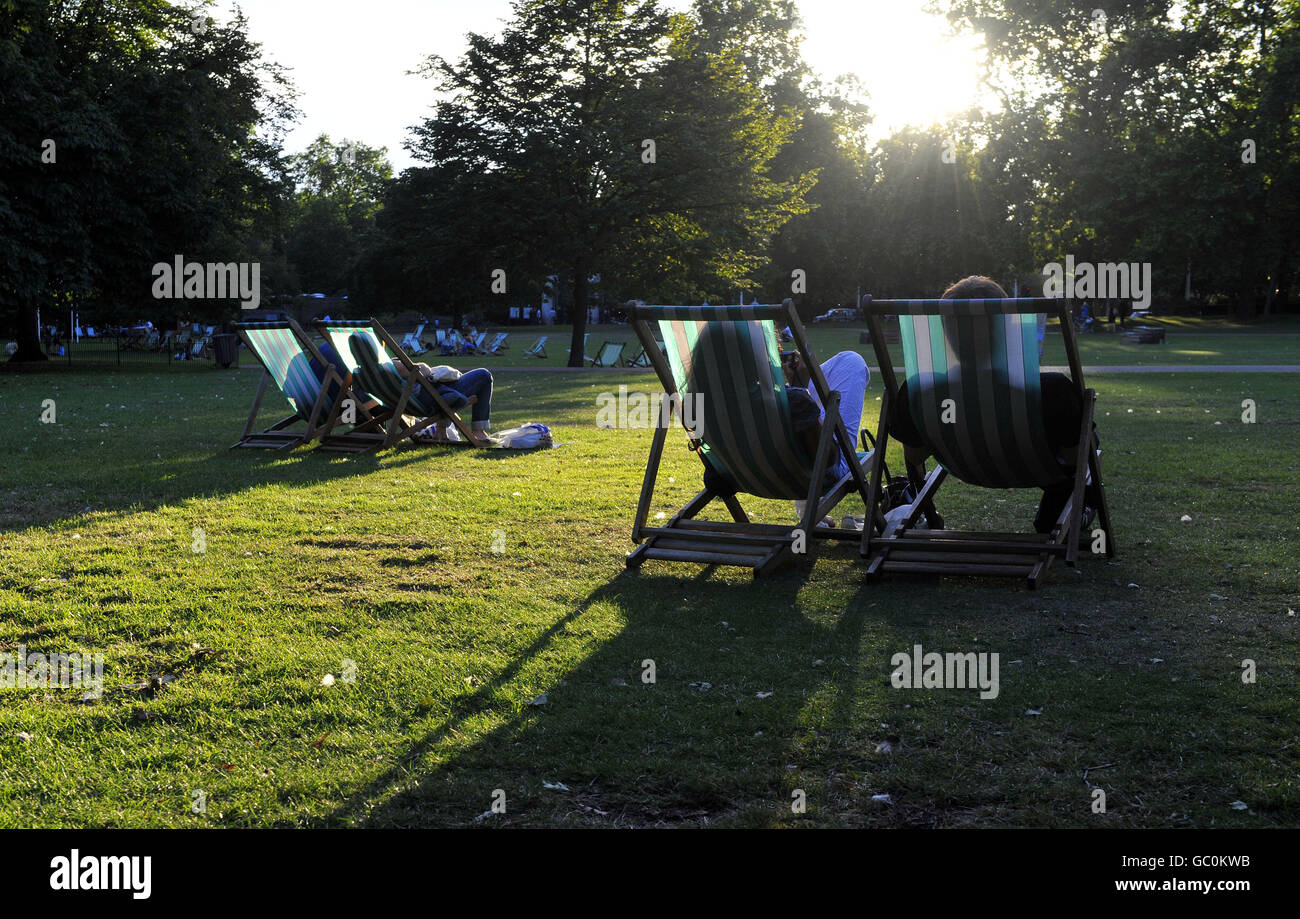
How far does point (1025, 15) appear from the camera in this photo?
174 ft

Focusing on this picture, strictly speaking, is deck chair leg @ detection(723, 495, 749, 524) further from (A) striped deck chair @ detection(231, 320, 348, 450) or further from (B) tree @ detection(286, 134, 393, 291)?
(B) tree @ detection(286, 134, 393, 291)

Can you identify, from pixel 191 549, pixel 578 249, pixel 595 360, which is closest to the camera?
pixel 191 549

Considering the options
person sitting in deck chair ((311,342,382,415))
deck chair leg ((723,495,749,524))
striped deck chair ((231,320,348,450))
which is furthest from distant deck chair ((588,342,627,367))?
deck chair leg ((723,495,749,524))

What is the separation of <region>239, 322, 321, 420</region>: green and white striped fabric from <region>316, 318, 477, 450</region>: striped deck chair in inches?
19.9

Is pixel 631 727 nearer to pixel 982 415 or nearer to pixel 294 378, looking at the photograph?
pixel 982 415

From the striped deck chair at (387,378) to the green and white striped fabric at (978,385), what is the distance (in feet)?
20.7

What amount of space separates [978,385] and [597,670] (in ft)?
8.08

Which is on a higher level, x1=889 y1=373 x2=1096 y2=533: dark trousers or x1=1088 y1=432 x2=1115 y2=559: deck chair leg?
x1=889 y1=373 x2=1096 y2=533: dark trousers

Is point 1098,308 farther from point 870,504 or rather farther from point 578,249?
point 870,504

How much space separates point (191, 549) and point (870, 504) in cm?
393

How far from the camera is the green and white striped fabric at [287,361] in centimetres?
1142

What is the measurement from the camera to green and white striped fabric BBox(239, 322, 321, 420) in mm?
11422

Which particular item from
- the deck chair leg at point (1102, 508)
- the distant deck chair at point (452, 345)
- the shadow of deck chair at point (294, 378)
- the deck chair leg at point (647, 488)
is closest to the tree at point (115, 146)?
the distant deck chair at point (452, 345)
